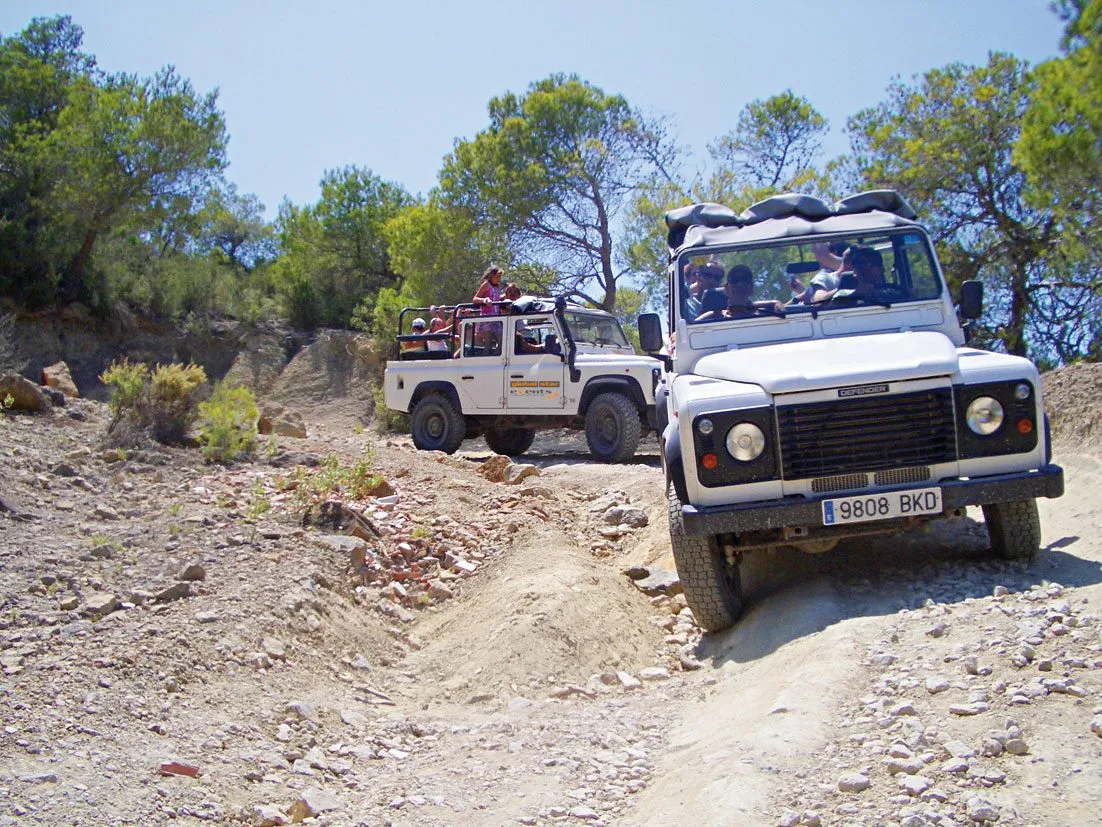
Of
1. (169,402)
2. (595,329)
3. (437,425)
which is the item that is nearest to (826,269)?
(169,402)

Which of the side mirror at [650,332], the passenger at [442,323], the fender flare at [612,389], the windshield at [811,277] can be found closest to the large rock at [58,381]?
the passenger at [442,323]

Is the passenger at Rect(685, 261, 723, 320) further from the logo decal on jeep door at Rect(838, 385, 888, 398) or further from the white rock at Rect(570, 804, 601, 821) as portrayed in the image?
the white rock at Rect(570, 804, 601, 821)

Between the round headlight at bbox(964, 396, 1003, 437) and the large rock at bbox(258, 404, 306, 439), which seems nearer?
the round headlight at bbox(964, 396, 1003, 437)

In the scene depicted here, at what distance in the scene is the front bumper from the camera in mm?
4609

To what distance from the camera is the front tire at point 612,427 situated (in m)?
11.7

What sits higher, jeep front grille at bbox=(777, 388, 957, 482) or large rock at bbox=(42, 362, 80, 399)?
large rock at bbox=(42, 362, 80, 399)

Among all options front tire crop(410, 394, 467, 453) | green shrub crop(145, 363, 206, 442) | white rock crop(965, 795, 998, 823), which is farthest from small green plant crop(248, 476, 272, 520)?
front tire crop(410, 394, 467, 453)

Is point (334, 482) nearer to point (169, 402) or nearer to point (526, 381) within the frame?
point (169, 402)

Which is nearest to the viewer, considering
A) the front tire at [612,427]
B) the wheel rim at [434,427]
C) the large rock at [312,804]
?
the large rock at [312,804]

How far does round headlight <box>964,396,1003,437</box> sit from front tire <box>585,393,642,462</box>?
704 centimetres

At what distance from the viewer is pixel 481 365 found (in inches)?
515

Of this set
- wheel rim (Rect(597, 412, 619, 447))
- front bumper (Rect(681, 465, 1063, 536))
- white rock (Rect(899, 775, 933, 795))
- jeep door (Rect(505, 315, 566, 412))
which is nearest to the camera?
white rock (Rect(899, 775, 933, 795))

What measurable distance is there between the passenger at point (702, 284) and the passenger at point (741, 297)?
67mm

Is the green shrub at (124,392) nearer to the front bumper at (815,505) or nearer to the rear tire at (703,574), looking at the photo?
the rear tire at (703,574)
